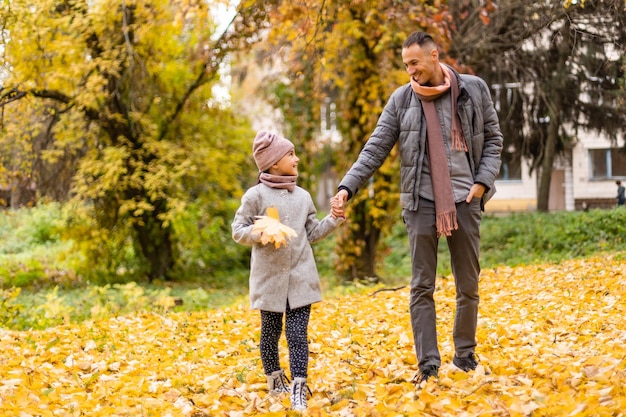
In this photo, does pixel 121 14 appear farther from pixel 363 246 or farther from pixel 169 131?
pixel 363 246

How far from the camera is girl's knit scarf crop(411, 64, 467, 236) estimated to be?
14.3ft

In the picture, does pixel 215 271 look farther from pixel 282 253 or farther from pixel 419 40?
pixel 419 40

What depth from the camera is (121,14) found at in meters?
13.2

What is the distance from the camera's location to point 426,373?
4562 mm

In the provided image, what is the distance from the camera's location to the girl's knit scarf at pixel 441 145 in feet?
14.3

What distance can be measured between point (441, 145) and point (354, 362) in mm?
2009

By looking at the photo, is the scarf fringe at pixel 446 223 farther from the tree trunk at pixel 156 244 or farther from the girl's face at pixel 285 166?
the tree trunk at pixel 156 244

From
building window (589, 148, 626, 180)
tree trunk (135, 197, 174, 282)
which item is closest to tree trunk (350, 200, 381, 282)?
tree trunk (135, 197, 174, 282)

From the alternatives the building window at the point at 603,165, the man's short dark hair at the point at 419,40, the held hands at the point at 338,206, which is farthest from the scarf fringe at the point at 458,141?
the building window at the point at 603,165

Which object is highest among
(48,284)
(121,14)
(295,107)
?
(121,14)

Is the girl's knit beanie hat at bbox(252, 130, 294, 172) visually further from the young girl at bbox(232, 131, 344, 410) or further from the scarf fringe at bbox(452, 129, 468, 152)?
the scarf fringe at bbox(452, 129, 468, 152)

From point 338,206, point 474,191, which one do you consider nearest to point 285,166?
point 338,206

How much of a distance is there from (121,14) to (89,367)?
872 centimetres

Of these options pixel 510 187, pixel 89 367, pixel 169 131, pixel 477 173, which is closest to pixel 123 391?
pixel 89 367
